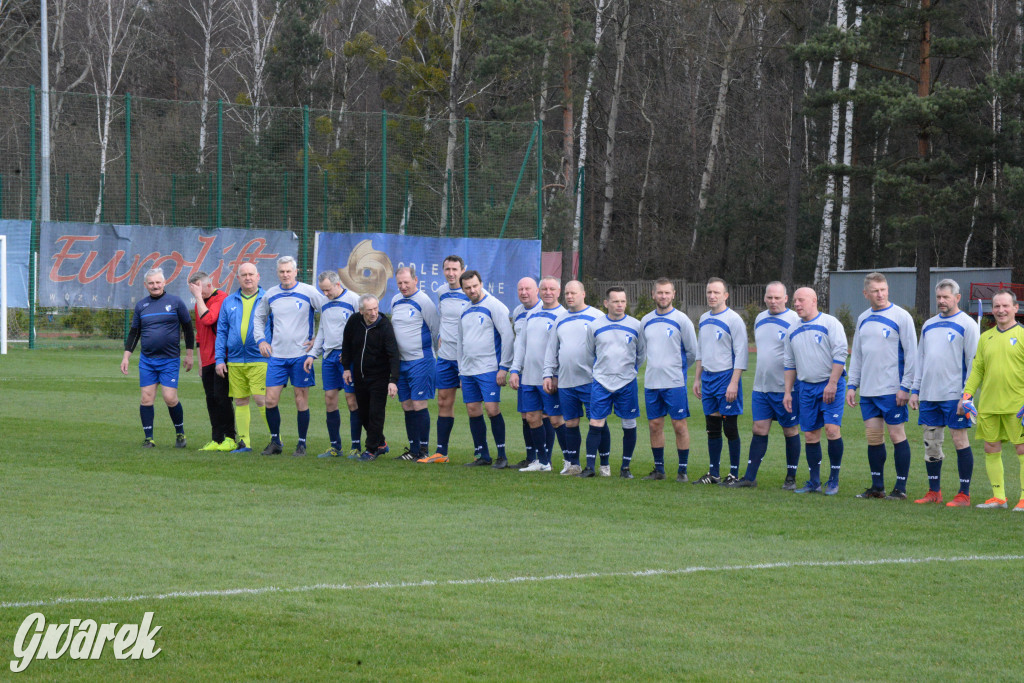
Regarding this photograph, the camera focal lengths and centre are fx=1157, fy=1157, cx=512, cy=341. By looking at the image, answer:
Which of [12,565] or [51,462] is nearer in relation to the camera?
[12,565]

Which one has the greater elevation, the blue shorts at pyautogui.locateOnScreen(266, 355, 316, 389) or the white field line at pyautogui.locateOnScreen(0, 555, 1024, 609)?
the blue shorts at pyautogui.locateOnScreen(266, 355, 316, 389)

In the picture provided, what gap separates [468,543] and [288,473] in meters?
3.76

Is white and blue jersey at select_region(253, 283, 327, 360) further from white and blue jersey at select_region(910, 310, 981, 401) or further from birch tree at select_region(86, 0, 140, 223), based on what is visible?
birch tree at select_region(86, 0, 140, 223)

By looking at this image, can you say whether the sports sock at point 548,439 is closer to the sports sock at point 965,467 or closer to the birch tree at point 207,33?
the sports sock at point 965,467

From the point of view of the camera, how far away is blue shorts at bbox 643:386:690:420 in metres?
10.8

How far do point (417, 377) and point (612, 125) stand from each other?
35762 millimetres

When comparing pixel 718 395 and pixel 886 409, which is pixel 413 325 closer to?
pixel 718 395

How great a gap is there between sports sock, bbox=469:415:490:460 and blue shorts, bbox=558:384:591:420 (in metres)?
Answer: 0.97

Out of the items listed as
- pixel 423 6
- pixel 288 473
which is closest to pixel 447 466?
pixel 288 473

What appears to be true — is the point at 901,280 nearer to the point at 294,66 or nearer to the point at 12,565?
the point at 294,66

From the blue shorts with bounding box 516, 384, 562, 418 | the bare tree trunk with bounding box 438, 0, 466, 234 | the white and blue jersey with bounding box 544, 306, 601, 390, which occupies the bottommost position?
the blue shorts with bounding box 516, 384, 562, 418

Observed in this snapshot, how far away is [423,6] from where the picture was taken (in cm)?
4094

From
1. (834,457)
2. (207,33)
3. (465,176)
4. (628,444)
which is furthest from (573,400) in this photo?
(207,33)

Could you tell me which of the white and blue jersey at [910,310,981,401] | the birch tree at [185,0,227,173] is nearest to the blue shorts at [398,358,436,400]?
the white and blue jersey at [910,310,981,401]
